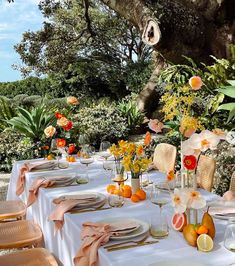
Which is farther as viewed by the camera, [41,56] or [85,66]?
[85,66]

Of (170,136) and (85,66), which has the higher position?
A: (85,66)

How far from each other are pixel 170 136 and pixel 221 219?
4800 millimetres

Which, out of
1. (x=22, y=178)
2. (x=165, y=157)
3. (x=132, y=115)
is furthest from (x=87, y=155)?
(x=132, y=115)

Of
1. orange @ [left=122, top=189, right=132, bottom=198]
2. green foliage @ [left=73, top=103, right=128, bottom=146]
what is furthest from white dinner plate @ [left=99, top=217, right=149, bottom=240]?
green foliage @ [left=73, top=103, right=128, bottom=146]

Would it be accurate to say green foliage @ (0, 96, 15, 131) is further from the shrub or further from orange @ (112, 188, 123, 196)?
orange @ (112, 188, 123, 196)

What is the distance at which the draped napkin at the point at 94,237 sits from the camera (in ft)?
6.46

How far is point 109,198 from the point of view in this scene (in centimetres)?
279

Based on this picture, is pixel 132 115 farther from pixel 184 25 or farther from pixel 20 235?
pixel 20 235

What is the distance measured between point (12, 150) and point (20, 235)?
15.9ft

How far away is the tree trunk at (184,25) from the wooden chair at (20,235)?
597cm

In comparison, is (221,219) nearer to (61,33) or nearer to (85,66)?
(61,33)

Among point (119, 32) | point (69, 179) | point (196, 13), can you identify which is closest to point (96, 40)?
point (119, 32)

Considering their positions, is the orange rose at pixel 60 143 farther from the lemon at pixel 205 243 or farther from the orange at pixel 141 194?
the lemon at pixel 205 243

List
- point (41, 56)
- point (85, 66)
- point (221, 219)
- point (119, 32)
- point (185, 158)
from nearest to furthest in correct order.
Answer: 1. point (185, 158)
2. point (221, 219)
3. point (41, 56)
4. point (85, 66)
5. point (119, 32)
